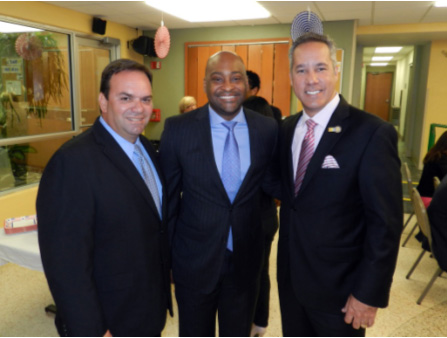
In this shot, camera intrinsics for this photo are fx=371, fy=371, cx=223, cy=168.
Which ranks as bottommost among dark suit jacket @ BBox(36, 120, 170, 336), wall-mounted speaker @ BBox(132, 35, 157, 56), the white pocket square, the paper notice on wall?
dark suit jacket @ BBox(36, 120, 170, 336)

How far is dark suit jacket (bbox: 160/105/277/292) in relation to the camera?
5.20 ft

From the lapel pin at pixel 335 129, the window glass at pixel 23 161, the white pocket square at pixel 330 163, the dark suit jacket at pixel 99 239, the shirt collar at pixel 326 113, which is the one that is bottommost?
the window glass at pixel 23 161

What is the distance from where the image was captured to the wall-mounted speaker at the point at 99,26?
17.7 feet

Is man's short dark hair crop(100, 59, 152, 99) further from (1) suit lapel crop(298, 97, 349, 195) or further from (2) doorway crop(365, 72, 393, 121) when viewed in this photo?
(2) doorway crop(365, 72, 393, 121)

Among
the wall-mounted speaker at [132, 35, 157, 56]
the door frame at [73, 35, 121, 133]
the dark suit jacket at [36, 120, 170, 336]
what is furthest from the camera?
the wall-mounted speaker at [132, 35, 157, 56]

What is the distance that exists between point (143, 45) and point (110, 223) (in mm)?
5556

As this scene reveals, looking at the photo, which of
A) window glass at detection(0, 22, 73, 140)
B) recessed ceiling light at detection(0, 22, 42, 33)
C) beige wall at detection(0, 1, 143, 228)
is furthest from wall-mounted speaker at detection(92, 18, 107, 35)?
recessed ceiling light at detection(0, 22, 42, 33)

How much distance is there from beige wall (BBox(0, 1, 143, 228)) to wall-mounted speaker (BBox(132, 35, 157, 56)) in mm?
878

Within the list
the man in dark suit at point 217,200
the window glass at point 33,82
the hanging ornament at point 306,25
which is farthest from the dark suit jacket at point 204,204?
the window glass at point 33,82

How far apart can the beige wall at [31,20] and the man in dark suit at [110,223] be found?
Answer: 11.5ft

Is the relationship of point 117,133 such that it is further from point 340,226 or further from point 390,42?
point 390,42

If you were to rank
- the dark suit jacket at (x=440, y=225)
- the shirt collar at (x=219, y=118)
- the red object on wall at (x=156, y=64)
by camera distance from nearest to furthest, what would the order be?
1. the shirt collar at (x=219, y=118)
2. the dark suit jacket at (x=440, y=225)
3. the red object on wall at (x=156, y=64)

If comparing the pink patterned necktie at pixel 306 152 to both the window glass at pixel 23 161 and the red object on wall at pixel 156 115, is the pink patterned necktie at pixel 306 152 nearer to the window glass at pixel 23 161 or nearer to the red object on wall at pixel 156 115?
the window glass at pixel 23 161

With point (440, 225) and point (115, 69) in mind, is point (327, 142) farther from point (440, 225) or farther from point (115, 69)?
point (440, 225)
